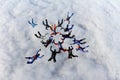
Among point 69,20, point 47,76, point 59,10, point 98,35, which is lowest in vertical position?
point 47,76

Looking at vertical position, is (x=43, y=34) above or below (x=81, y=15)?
below

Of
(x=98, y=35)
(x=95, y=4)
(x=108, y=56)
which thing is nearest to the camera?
(x=108, y=56)

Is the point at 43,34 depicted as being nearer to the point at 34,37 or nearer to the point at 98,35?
the point at 34,37

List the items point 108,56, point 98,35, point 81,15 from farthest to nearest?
point 81,15 < point 98,35 < point 108,56

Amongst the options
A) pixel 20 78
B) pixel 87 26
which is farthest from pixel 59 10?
pixel 20 78

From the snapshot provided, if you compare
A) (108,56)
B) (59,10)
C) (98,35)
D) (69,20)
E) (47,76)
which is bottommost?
(47,76)

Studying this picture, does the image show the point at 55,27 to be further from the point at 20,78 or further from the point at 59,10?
the point at 20,78

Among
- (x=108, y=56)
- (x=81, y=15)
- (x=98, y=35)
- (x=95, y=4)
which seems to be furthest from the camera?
(x=95, y=4)

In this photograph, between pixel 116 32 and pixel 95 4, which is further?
pixel 95 4

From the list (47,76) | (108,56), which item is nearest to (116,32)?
(108,56)
